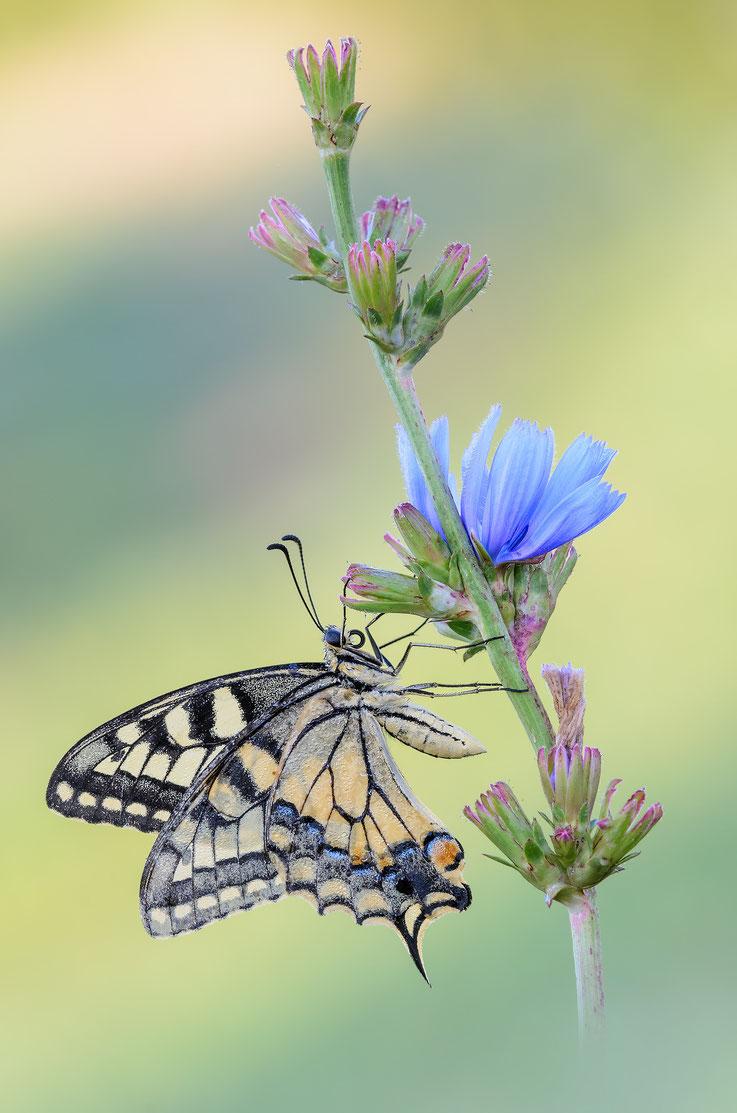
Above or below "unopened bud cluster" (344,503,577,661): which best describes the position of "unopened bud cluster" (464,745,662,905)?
below

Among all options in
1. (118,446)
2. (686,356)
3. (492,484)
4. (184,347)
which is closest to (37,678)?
(118,446)

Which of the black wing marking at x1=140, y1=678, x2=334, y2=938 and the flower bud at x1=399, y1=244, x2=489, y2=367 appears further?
the black wing marking at x1=140, y1=678, x2=334, y2=938

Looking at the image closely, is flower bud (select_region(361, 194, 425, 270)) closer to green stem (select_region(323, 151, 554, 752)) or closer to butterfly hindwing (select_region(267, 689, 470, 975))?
green stem (select_region(323, 151, 554, 752))

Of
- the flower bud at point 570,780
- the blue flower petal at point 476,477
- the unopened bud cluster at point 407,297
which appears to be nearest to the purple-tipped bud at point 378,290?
the unopened bud cluster at point 407,297

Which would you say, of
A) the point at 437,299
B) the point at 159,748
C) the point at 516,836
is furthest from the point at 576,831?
the point at 159,748

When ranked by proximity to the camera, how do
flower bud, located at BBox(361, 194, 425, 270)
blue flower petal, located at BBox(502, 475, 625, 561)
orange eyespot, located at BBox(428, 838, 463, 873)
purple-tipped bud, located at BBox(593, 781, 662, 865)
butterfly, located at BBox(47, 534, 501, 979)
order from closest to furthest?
purple-tipped bud, located at BBox(593, 781, 662, 865) → blue flower petal, located at BBox(502, 475, 625, 561) → flower bud, located at BBox(361, 194, 425, 270) → orange eyespot, located at BBox(428, 838, 463, 873) → butterfly, located at BBox(47, 534, 501, 979)

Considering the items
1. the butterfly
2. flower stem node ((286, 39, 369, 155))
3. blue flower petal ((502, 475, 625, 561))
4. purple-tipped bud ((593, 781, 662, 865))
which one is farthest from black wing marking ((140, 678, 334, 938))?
flower stem node ((286, 39, 369, 155))
